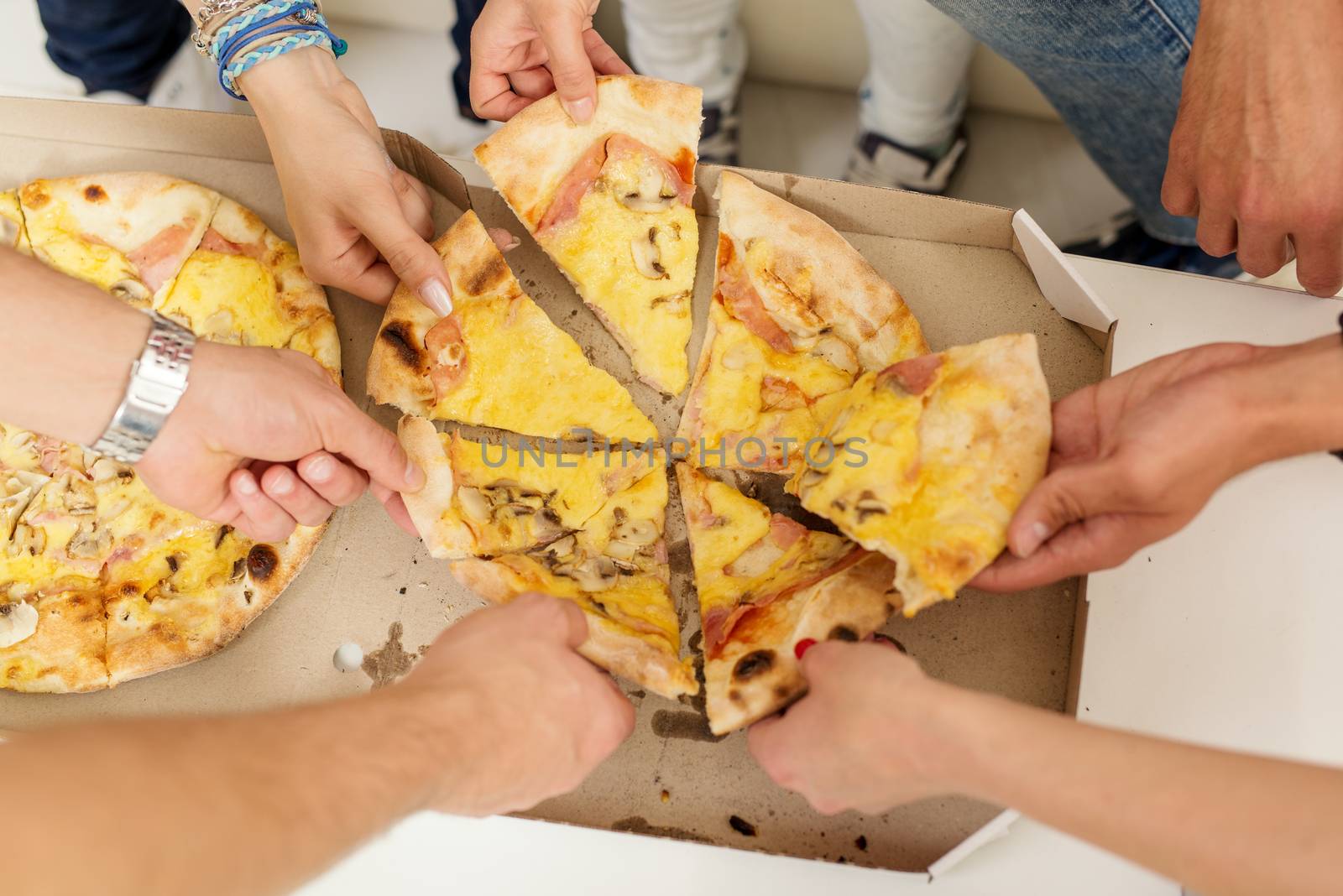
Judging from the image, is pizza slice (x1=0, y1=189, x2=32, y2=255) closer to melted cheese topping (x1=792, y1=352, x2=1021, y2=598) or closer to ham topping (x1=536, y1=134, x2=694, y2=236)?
ham topping (x1=536, y1=134, x2=694, y2=236)

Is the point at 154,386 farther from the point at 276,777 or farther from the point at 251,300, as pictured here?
the point at 276,777

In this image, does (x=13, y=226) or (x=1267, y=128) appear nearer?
(x=1267, y=128)

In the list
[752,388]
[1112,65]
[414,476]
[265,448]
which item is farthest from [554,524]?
[1112,65]

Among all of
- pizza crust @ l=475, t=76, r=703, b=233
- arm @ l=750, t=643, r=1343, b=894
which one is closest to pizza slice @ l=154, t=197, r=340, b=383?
pizza crust @ l=475, t=76, r=703, b=233

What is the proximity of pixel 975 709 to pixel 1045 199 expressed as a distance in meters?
3.02

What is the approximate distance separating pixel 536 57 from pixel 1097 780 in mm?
2212


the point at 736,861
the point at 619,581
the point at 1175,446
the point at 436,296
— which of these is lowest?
the point at 736,861

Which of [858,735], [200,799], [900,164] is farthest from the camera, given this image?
[900,164]

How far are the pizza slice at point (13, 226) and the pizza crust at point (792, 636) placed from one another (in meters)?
2.26

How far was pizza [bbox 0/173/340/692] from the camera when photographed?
7.62 feet

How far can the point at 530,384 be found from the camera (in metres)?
2.51

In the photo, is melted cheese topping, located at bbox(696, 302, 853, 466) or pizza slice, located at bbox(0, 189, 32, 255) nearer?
melted cheese topping, located at bbox(696, 302, 853, 466)

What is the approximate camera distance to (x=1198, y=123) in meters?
2.08

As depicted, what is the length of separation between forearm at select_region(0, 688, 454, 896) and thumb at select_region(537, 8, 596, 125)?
5.50ft
